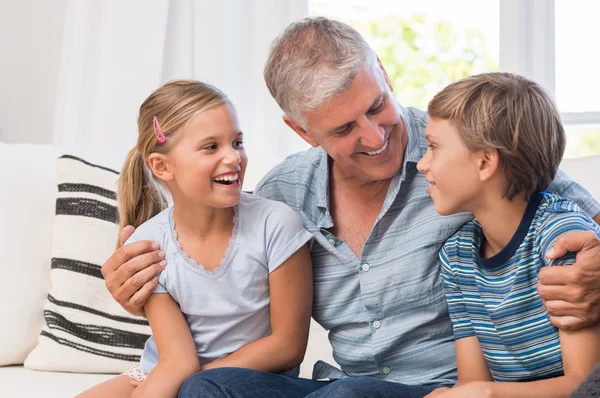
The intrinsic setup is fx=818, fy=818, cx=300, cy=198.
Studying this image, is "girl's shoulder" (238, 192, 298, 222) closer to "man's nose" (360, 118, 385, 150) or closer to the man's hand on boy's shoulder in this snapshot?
"man's nose" (360, 118, 385, 150)

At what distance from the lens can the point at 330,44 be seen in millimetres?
1580

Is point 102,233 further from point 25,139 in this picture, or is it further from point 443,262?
point 25,139

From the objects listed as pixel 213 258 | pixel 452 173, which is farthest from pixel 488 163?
pixel 213 258

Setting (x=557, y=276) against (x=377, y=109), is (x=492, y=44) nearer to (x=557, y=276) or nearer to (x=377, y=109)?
(x=377, y=109)

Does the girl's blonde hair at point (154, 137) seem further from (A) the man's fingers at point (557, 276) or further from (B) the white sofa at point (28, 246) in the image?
(A) the man's fingers at point (557, 276)

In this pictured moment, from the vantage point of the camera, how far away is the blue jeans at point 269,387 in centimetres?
132

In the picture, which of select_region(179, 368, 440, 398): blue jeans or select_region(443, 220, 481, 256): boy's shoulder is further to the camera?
select_region(443, 220, 481, 256): boy's shoulder

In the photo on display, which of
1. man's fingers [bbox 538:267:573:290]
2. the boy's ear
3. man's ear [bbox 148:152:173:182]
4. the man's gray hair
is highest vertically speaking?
the man's gray hair

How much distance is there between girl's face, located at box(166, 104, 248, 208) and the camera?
61.9 inches

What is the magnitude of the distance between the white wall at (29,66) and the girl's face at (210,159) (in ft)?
5.84

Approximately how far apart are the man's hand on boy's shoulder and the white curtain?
181 centimetres

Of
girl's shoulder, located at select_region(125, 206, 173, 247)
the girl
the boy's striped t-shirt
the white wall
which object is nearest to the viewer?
the boy's striped t-shirt

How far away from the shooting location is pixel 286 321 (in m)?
1.60

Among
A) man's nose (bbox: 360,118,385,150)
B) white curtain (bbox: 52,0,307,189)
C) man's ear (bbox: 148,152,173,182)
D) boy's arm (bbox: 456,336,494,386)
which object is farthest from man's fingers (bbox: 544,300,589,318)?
white curtain (bbox: 52,0,307,189)
